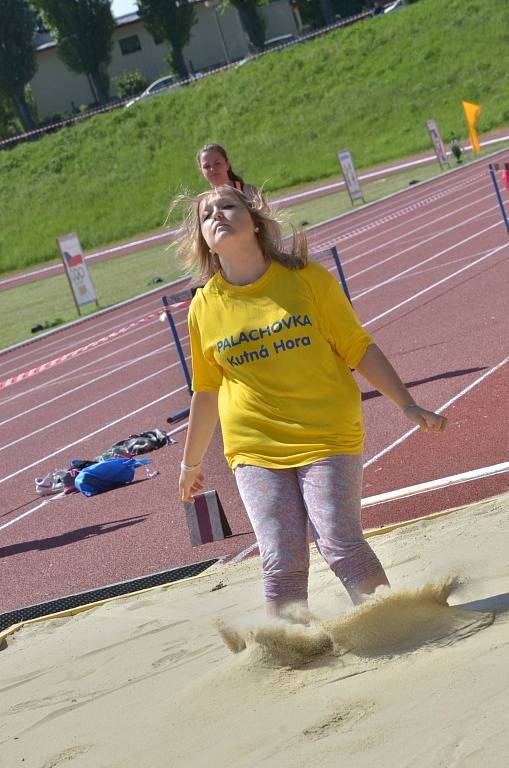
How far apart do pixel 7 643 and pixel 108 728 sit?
1.68 meters

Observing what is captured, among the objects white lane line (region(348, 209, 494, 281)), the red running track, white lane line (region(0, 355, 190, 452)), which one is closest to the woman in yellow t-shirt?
the red running track

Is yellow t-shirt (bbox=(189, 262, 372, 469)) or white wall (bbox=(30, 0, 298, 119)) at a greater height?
white wall (bbox=(30, 0, 298, 119))

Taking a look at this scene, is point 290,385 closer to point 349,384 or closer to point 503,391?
point 349,384

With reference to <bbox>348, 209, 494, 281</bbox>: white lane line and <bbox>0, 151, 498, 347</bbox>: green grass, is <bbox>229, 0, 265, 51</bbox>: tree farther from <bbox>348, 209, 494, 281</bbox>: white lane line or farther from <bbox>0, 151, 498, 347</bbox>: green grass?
<bbox>348, 209, 494, 281</bbox>: white lane line

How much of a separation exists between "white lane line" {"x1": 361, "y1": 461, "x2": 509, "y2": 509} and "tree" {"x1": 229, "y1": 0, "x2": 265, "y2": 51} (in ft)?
243

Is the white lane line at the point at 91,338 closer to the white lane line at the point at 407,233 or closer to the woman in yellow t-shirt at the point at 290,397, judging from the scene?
the white lane line at the point at 407,233

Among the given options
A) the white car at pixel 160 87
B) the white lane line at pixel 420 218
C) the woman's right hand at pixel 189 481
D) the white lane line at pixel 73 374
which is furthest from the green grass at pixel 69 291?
the white car at pixel 160 87

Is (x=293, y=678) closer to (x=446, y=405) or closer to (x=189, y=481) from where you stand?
(x=189, y=481)

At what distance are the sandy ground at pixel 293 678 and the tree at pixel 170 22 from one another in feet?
245

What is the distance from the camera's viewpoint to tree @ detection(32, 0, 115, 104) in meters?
76.4

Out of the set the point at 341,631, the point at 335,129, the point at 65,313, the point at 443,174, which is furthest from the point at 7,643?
the point at 335,129

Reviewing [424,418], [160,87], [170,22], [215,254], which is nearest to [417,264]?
[215,254]

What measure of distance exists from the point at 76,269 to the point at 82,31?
55.5 metres

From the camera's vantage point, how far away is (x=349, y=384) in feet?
14.6
